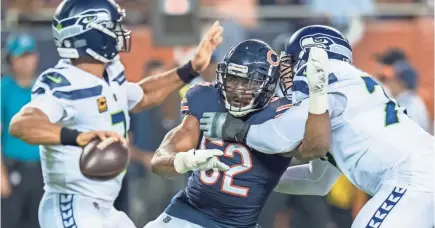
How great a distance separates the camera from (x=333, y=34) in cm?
504

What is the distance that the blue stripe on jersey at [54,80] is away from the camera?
5.28m

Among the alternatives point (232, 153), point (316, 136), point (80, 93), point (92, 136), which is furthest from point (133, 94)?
point (316, 136)

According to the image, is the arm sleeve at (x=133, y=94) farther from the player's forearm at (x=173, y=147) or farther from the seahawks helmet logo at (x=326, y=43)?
the seahawks helmet logo at (x=326, y=43)

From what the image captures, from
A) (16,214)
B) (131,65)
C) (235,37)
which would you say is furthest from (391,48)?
(16,214)

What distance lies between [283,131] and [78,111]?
1216mm

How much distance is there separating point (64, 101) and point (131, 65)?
395 centimetres

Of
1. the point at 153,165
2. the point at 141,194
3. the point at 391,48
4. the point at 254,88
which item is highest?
the point at 254,88

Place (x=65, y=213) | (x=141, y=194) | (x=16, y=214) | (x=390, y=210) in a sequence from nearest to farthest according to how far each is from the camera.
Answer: (x=390, y=210)
(x=65, y=213)
(x=16, y=214)
(x=141, y=194)

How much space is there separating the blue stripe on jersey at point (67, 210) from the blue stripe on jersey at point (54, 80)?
1.83 ft

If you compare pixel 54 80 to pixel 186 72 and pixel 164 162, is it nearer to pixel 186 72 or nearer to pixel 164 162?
pixel 164 162

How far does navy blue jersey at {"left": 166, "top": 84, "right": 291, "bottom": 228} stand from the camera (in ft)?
15.7

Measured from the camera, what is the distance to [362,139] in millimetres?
4699

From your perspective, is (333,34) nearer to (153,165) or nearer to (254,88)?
(254,88)

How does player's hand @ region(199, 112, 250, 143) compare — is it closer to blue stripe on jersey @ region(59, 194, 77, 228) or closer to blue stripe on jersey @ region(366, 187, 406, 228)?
blue stripe on jersey @ region(366, 187, 406, 228)
